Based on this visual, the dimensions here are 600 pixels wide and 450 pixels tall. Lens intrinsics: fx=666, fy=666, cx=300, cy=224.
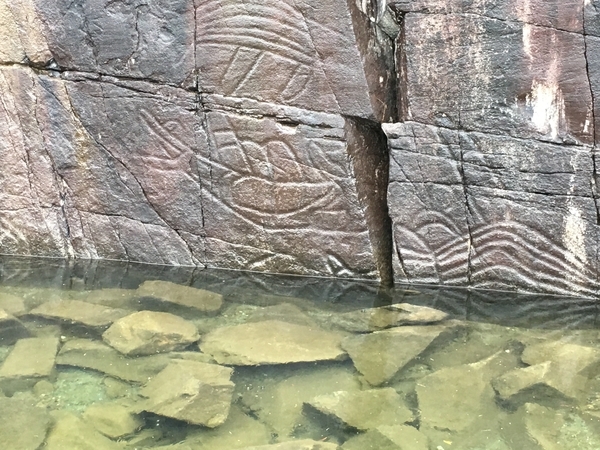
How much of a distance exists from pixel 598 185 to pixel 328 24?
1803 mm

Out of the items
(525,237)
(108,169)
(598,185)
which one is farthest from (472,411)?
(108,169)

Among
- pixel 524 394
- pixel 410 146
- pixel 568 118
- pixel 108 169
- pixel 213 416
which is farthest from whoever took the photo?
pixel 108 169

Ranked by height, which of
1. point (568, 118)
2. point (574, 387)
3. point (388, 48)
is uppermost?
point (388, 48)

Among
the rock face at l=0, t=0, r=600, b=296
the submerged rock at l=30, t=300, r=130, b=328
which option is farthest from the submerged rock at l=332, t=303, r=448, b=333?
the submerged rock at l=30, t=300, r=130, b=328

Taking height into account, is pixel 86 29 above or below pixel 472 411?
above

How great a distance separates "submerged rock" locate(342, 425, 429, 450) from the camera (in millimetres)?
2551

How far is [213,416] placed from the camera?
2.73 metres

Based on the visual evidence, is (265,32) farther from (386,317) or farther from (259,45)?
(386,317)

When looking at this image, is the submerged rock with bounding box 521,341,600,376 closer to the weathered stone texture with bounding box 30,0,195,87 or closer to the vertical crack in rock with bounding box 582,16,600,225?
the vertical crack in rock with bounding box 582,16,600,225

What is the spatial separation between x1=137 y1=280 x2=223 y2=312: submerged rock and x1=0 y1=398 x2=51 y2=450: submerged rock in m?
1.19

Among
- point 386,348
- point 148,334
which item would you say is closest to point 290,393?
point 386,348

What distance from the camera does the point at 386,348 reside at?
11.0ft

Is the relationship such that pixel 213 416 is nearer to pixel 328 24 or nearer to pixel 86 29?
pixel 328 24

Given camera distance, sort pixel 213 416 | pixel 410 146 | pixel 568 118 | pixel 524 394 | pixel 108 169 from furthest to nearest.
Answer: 1. pixel 108 169
2. pixel 410 146
3. pixel 568 118
4. pixel 524 394
5. pixel 213 416
